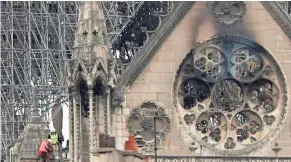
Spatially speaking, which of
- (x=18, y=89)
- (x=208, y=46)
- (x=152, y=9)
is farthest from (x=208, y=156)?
(x=18, y=89)

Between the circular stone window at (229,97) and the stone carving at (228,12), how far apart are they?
477 millimetres

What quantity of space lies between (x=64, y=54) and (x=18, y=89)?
7.84ft

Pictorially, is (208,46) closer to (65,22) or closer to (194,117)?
(194,117)

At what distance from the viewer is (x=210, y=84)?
1464 inches

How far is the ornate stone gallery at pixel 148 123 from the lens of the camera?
36.3m

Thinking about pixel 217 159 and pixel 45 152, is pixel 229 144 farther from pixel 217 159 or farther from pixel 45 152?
pixel 45 152

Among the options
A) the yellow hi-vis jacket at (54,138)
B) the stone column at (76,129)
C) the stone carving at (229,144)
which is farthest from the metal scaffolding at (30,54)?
the stone column at (76,129)

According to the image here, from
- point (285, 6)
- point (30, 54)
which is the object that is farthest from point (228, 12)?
point (30, 54)

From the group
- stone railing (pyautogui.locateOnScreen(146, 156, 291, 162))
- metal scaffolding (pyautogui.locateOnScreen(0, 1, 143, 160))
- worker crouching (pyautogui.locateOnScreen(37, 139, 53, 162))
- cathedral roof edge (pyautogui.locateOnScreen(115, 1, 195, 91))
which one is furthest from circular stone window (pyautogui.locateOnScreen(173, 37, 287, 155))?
metal scaffolding (pyautogui.locateOnScreen(0, 1, 143, 160))

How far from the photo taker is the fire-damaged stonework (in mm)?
36781

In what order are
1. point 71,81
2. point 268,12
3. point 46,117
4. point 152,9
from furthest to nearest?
point 46,117
point 152,9
point 268,12
point 71,81

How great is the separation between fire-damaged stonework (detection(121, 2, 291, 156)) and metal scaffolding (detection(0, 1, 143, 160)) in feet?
53.2

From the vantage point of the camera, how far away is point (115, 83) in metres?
35.6

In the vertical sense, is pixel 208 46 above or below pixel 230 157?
above
